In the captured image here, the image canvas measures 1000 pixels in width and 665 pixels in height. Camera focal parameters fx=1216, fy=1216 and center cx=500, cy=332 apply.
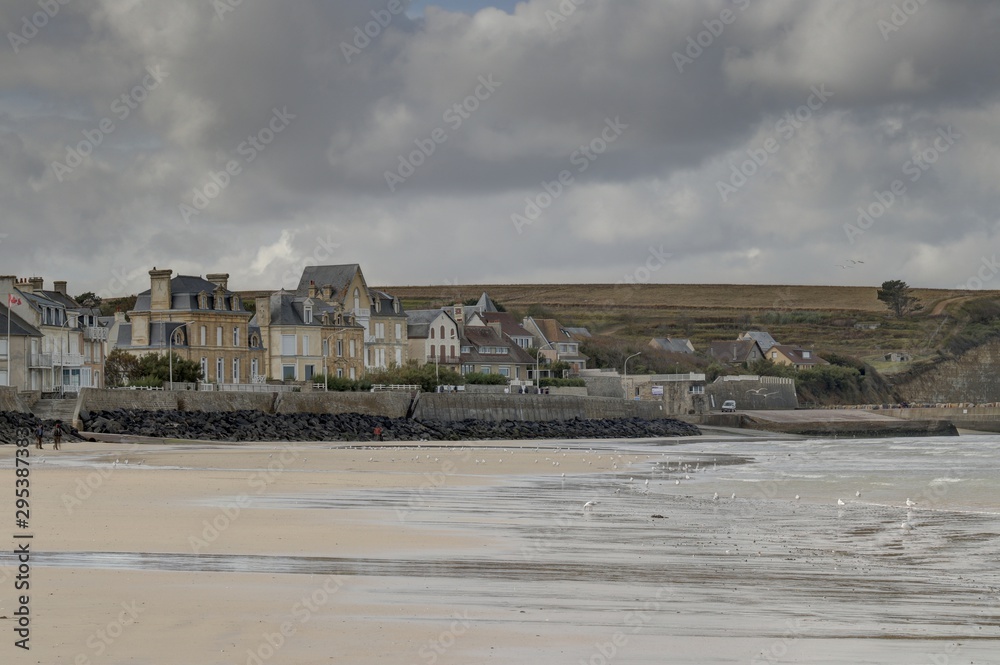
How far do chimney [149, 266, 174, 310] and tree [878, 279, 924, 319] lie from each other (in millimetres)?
139217

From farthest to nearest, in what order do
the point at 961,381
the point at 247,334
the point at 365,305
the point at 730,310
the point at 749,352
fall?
the point at 730,310, the point at 961,381, the point at 749,352, the point at 365,305, the point at 247,334

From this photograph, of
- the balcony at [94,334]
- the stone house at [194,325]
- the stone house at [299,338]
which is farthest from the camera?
the stone house at [299,338]

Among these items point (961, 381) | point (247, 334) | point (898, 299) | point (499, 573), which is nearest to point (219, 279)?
point (247, 334)

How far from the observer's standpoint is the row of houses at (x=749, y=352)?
126 metres

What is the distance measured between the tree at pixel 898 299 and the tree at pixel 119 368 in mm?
142273

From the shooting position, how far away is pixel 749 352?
419ft

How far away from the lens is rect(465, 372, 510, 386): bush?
76.2 metres

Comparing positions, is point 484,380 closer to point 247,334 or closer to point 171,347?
point 247,334

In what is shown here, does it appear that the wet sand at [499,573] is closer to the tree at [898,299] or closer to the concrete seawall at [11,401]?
the concrete seawall at [11,401]

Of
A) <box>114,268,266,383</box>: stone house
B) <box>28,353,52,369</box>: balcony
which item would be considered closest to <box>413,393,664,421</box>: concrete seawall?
<box>114,268,266,383</box>: stone house

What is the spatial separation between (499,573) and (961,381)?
146 meters

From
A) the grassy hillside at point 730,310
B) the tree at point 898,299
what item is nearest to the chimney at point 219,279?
the grassy hillside at point 730,310

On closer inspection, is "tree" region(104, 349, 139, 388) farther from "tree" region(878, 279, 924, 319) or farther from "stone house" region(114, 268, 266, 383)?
"tree" region(878, 279, 924, 319)

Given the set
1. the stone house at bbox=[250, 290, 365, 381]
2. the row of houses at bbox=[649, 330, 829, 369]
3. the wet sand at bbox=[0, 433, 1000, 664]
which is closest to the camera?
the wet sand at bbox=[0, 433, 1000, 664]
